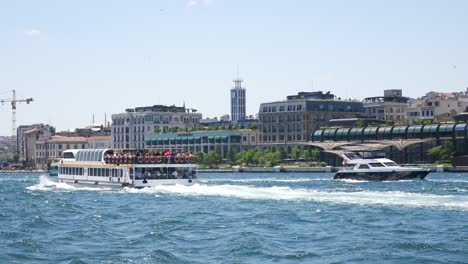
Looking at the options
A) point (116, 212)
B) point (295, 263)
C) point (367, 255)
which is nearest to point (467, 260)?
point (367, 255)

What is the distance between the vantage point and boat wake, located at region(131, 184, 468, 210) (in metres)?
A: 74.2

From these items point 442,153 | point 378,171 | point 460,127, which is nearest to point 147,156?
point 378,171

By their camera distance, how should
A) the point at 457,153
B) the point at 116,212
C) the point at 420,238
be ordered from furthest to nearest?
the point at 457,153 < the point at 116,212 < the point at 420,238

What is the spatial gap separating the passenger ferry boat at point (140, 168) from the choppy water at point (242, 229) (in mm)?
11516

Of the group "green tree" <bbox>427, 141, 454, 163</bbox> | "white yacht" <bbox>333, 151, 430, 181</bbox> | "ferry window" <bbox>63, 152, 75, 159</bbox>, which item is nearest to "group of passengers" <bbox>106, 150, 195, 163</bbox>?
"ferry window" <bbox>63, 152, 75, 159</bbox>

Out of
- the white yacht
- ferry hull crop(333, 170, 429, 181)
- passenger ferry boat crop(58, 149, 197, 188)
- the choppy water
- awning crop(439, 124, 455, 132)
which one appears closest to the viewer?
the choppy water

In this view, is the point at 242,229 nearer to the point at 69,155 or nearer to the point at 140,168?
the point at 140,168

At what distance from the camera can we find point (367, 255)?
48250 millimetres

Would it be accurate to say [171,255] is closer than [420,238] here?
Yes

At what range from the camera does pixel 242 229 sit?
197ft

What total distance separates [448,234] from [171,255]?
15.6 meters

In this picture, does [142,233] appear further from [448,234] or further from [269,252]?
[448,234]

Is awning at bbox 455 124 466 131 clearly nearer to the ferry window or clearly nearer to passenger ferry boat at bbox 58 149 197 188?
the ferry window

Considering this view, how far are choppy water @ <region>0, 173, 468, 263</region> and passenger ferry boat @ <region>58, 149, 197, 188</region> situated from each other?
37.8 feet
